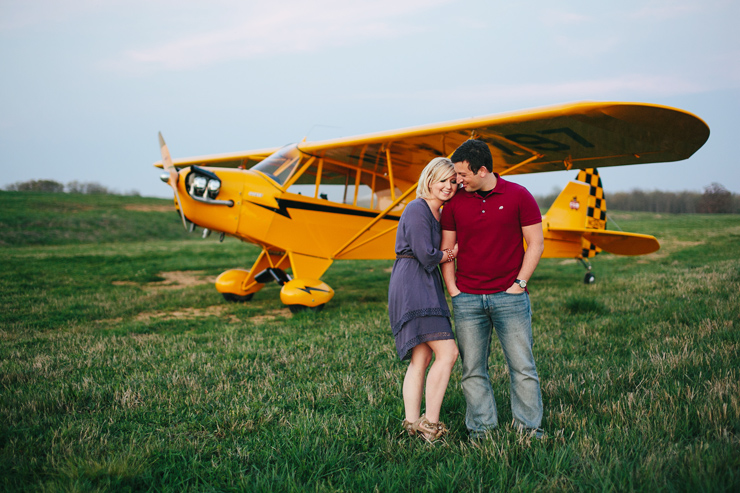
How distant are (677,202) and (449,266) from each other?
4296 centimetres

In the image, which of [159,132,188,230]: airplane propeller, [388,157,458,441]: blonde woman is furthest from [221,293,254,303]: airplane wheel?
[388,157,458,441]: blonde woman

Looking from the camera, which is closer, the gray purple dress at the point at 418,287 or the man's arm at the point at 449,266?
the gray purple dress at the point at 418,287

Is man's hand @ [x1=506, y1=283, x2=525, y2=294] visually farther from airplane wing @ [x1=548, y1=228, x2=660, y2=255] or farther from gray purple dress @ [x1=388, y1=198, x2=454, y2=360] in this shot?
airplane wing @ [x1=548, y1=228, x2=660, y2=255]

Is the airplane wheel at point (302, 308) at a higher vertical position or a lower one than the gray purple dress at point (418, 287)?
lower

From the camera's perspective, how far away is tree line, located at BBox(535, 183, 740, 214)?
95.4ft

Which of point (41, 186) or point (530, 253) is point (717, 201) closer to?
point (530, 253)

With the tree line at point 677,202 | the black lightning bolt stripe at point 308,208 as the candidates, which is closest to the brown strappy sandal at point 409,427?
the black lightning bolt stripe at point 308,208

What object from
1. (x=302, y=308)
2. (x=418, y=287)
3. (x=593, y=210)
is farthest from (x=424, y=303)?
(x=593, y=210)

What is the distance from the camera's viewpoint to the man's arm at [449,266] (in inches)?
104

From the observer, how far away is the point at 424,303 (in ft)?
8.32

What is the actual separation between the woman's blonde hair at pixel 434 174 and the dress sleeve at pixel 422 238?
0.34 ft

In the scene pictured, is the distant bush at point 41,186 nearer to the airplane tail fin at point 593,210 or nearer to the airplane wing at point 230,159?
the airplane wing at point 230,159

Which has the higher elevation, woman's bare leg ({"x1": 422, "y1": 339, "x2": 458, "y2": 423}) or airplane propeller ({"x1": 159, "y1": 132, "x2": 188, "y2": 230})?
airplane propeller ({"x1": 159, "y1": 132, "x2": 188, "y2": 230})

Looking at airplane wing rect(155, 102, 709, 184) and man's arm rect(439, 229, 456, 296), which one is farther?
airplane wing rect(155, 102, 709, 184)
